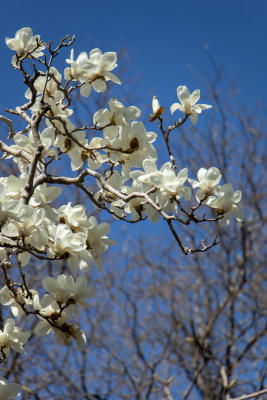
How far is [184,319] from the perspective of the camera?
5.95 meters

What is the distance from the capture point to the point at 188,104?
1.64 m

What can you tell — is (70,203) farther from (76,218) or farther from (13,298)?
(13,298)

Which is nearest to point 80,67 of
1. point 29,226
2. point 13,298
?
point 29,226

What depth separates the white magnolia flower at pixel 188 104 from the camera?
1.64 meters

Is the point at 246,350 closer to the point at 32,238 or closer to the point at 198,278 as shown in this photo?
the point at 198,278

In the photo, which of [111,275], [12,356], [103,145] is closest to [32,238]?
[103,145]

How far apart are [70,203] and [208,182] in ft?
1.38

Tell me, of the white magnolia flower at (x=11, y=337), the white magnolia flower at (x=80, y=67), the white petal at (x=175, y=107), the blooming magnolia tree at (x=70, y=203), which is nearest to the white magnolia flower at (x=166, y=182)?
the blooming magnolia tree at (x=70, y=203)

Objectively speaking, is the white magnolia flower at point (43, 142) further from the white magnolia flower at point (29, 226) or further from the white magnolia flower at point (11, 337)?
the white magnolia flower at point (11, 337)

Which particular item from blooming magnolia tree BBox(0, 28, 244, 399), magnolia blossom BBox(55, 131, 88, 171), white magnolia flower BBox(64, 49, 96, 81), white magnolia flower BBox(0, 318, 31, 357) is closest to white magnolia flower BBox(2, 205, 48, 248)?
blooming magnolia tree BBox(0, 28, 244, 399)

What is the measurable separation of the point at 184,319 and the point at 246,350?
3.45 feet

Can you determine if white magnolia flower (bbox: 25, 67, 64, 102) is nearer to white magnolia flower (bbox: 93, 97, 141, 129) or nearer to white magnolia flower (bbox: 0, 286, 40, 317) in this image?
white magnolia flower (bbox: 93, 97, 141, 129)

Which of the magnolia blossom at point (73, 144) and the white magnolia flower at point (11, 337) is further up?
the magnolia blossom at point (73, 144)

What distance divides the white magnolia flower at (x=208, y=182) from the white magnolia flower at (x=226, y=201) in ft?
0.07
